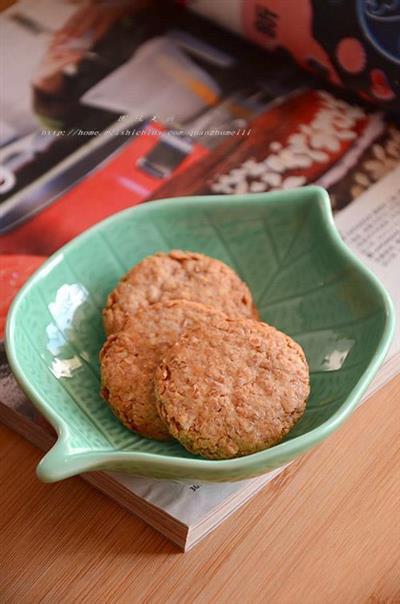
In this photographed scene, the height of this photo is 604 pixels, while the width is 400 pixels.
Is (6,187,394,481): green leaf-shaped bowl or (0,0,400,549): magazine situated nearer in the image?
(6,187,394,481): green leaf-shaped bowl

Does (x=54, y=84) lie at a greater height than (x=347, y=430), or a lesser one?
greater

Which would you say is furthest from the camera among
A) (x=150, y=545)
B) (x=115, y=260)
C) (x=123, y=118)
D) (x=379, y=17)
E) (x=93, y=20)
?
(x=93, y=20)

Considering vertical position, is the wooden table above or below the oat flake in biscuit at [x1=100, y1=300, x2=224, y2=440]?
below

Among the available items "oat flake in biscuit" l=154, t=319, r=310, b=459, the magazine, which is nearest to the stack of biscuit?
"oat flake in biscuit" l=154, t=319, r=310, b=459

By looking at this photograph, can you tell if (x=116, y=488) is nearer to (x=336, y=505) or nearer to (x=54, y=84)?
(x=336, y=505)

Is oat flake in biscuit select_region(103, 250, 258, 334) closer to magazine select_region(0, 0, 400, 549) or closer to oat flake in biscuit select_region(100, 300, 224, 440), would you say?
oat flake in biscuit select_region(100, 300, 224, 440)

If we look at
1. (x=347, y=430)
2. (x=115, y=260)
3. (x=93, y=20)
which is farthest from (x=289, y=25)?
(x=347, y=430)

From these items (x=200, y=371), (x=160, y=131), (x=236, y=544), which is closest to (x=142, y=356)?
(x=200, y=371)

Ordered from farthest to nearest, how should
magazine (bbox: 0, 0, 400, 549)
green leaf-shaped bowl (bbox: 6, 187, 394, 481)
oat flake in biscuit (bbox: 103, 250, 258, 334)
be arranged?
1. magazine (bbox: 0, 0, 400, 549)
2. oat flake in biscuit (bbox: 103, 250, 258, 334)
3. green leaf-shaped bowl (bbox: 6, 187, 394, 481)
